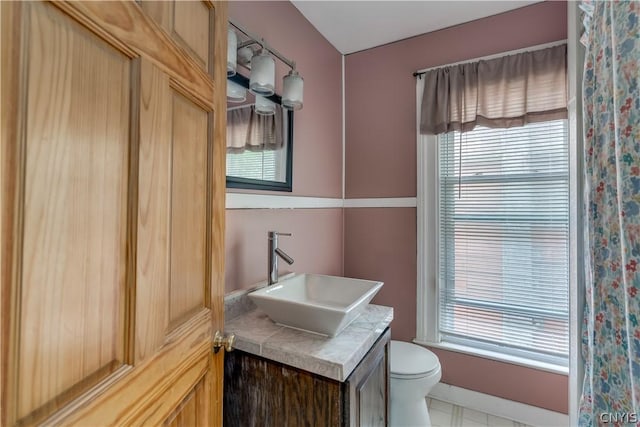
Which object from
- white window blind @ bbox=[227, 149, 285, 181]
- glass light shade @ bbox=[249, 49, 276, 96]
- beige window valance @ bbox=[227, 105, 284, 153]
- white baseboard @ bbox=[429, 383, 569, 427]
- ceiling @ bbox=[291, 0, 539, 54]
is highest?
ceiling @ bbox=[291, 0, 539, 54]

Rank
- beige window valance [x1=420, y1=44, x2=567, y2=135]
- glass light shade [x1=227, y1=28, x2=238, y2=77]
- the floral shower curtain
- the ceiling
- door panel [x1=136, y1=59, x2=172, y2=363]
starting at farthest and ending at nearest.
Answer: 1. the ceiling
2. beige window valance [x1=420, y1=44, x2=567, y2=135]
3. glass light shade [x1=227, y1=28, x2=238, y2=77]
4. the floral shower curtain
5. door panel [x1=136, y1=59, x2=172, y2=363]

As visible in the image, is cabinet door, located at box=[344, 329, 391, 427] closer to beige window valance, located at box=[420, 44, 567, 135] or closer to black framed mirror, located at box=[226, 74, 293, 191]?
black framed mirror, located at box=[226, 74, 293, 191]

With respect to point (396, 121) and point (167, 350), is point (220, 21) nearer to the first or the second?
point (167, 350)

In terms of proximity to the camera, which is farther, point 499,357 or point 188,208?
point 499,357

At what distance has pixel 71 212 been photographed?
1.35 feet

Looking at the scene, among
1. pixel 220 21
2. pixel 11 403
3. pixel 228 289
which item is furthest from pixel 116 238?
pixel 228 289

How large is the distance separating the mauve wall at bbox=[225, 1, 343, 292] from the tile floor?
111 cm

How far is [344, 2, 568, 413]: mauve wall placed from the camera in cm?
185

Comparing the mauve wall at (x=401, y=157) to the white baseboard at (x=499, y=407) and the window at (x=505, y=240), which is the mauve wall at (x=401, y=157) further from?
the window at (x=505, y=240)

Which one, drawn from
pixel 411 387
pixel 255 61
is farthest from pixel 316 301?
pixel 255 61

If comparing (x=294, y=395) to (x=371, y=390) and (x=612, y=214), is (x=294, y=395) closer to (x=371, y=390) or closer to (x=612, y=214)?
(x=371, y=390)

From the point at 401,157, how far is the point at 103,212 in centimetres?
201

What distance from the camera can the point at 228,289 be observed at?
1360 mm

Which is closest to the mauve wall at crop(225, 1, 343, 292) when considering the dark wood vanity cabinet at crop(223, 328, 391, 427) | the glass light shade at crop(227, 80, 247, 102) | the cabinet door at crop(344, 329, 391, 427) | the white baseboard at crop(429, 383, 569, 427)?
the glass light shade at crop(227, 80, 247, 102)
